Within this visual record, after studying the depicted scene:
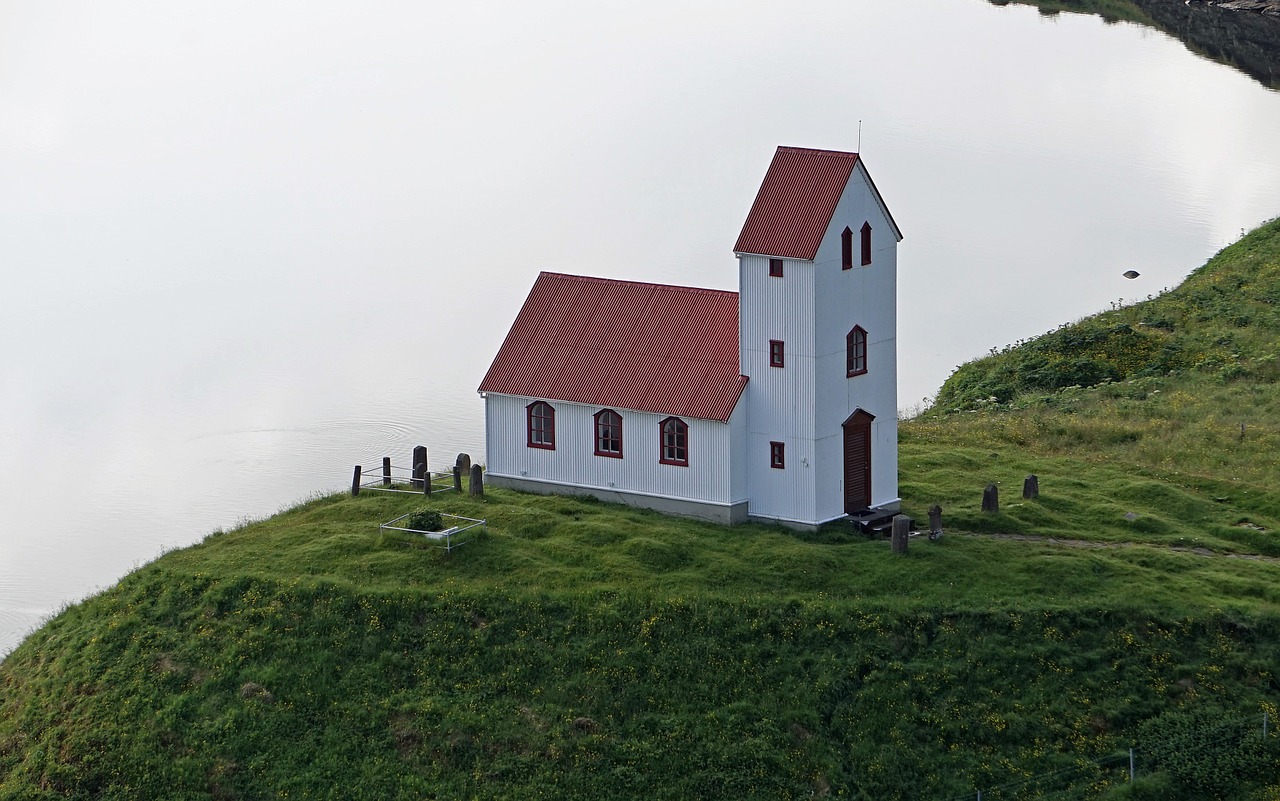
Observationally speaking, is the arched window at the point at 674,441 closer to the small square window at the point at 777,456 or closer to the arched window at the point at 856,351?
the small square window at the point at 777,456

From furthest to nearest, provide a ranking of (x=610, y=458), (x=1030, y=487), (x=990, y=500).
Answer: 1. (x=1030, y=487)
2. (x=610, y=458)
3. (x=990, y=500)

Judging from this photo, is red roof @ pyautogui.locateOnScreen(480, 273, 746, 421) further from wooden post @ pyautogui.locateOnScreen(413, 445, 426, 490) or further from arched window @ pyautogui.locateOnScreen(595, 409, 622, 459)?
wooden post @ pyautogui.locateOnScreen(413, 445, 426, 490)

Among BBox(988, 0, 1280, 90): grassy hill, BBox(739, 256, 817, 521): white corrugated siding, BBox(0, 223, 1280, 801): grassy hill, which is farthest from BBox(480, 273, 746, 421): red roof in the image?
BBox(988, 0, 1280, 90): grassy hill

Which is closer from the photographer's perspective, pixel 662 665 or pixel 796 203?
pixel 662 665

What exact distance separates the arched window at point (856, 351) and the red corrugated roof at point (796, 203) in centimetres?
286

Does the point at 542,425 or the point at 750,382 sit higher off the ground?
the point at 750,382

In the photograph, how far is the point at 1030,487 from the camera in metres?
41.4

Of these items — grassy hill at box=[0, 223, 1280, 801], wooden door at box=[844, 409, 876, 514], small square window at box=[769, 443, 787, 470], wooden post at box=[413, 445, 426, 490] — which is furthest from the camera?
wooden post at box=[413, 445, 426, 490]

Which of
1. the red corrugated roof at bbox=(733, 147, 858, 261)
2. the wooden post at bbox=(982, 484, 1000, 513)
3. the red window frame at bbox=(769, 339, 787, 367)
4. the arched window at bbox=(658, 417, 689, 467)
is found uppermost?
the red corrugated roof at bbox=(733, 147, 858, 261)

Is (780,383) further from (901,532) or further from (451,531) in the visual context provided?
(451,531)

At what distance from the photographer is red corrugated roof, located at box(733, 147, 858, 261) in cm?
3812

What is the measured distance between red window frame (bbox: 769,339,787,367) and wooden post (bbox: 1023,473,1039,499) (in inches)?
300

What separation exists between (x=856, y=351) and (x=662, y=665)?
10807 millimetres

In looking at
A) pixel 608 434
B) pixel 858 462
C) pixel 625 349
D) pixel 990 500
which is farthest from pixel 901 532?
pixel 625 349
